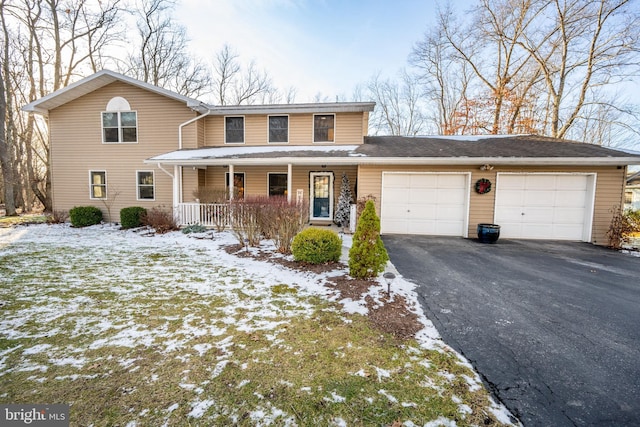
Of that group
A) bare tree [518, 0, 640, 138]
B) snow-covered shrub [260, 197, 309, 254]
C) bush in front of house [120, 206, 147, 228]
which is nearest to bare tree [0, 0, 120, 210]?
bush in front of house [120, 206, 147, 228]

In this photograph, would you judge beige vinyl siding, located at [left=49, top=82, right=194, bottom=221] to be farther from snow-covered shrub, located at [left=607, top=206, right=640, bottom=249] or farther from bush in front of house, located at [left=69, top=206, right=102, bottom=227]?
snow-covered shrub, located at [left=607, top=206, right=640, bottom=249]

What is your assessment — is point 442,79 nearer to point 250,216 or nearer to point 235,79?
point 235,79

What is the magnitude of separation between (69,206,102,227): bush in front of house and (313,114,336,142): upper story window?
947 centimetres

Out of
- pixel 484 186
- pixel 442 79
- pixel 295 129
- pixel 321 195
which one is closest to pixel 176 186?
pixel 295 129

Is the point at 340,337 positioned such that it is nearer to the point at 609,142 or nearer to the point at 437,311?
the point at 437,311

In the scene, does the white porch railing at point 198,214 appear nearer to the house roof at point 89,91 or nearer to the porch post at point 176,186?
the porch post at point 176,186

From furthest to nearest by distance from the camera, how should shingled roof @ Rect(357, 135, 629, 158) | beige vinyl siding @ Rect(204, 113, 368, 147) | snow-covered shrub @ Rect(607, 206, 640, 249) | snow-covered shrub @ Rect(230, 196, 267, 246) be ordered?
1. beige vinyl siding @ Rect(204, 113, 368, 147)
2. shingled roof @ Rect(357, 135, 629, 158)
3. snow-covered shrub @ Rect(607, 206, 640, 249)
4. snow-covered shrub @ Rect(230, 196, 267, 246)

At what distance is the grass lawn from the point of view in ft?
6.52

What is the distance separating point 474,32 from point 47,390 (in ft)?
77.4

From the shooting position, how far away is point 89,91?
37.4ft

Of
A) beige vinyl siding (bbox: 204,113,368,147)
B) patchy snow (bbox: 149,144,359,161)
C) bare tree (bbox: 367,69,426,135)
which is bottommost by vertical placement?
patchy snow (bbox: 149,144,359,161)

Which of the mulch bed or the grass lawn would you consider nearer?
the grass lawn

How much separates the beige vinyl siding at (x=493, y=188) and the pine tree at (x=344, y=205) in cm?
149

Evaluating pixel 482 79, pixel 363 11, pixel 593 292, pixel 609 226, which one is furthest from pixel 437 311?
pixel 482 79
